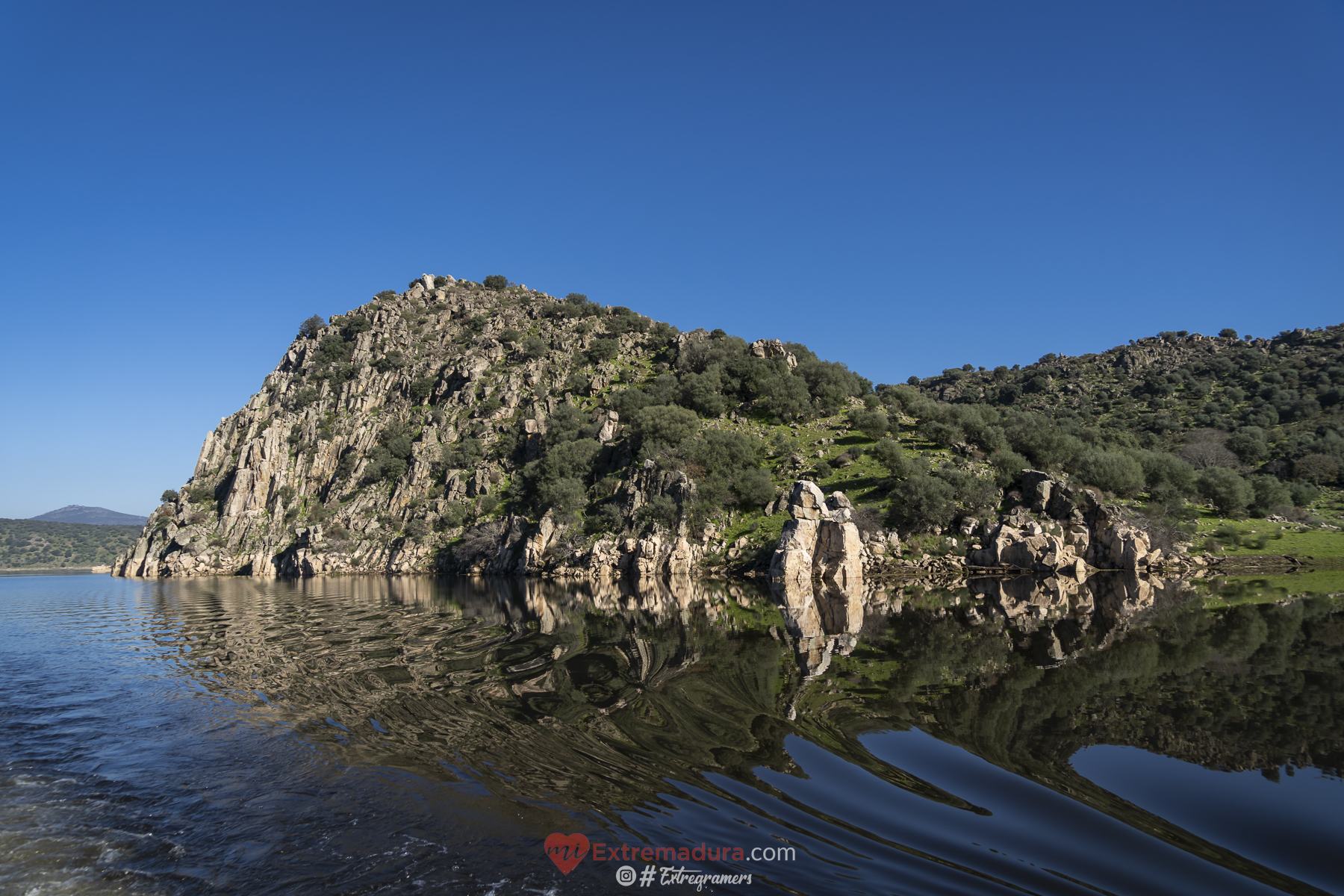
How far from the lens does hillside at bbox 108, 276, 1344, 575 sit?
55.4 metres

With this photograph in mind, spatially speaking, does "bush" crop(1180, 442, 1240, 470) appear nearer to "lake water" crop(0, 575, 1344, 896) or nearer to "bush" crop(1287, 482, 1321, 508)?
"bush" crop(1287, 482, 1321, 508)

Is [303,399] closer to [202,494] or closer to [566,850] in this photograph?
[202,494]

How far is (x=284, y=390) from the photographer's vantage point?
102875mm

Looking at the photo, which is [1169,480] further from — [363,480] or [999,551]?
[363,480]

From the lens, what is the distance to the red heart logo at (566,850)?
6340mm

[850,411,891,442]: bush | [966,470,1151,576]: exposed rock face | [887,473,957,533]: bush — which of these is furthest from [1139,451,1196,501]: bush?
[850,411,891,442]: bush

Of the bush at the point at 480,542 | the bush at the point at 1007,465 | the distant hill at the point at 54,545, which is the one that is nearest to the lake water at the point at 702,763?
the bush at the point at 1007,465

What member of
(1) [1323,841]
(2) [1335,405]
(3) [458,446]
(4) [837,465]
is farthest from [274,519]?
(2) [1335,405]

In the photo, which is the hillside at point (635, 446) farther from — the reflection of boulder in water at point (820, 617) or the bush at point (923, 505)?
the reflection of boulder in water at point (820, 617)

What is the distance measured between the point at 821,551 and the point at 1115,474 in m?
29.2

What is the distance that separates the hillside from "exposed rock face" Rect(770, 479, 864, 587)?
4.47 m

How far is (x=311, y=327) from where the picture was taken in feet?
385

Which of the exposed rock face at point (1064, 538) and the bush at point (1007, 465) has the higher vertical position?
the bush at point (1007, 465)

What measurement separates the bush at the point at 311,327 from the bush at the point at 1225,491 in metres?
130
